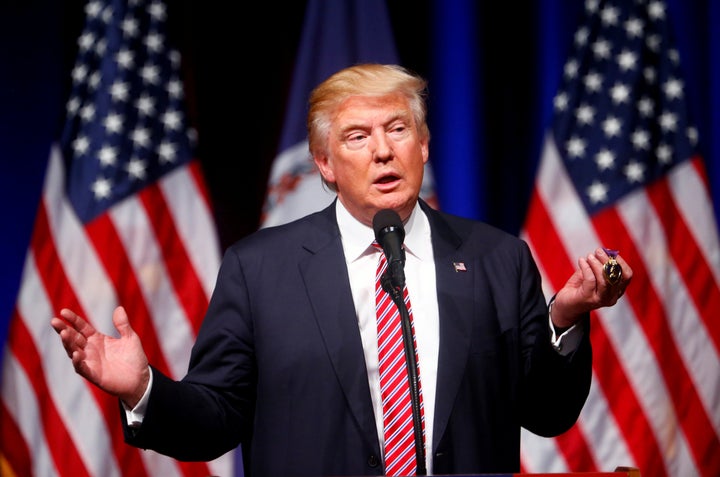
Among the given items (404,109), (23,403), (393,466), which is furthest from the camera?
(23,403)

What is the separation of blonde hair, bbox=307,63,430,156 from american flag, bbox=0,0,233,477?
1.31 meters

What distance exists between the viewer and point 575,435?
3.40 metres

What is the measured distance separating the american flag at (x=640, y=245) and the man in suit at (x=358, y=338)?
1304mm

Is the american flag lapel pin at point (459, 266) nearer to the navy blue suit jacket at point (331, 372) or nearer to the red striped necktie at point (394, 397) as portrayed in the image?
the navy blue suit jacket at point (331, 372)

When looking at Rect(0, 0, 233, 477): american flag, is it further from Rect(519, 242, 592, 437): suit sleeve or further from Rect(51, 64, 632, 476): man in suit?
Rect(519, 242, 592, 437): suit sleeve

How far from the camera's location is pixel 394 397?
189 cm

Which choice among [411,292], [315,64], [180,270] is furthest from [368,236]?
[315,64]

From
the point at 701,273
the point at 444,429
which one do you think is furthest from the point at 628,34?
the point at 444,429

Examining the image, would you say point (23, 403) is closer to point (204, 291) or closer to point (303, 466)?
point (204, 291)

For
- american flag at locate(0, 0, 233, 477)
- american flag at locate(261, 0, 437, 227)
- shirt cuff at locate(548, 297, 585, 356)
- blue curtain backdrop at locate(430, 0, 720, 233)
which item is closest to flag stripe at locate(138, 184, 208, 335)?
american flag at locate(0, 0, 233, 477)

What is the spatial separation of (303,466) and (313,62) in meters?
→ 1.98

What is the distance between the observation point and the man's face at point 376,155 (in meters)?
2.07

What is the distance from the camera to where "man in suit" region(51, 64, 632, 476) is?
6.09ft

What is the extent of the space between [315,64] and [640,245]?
144 cm
